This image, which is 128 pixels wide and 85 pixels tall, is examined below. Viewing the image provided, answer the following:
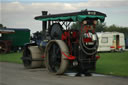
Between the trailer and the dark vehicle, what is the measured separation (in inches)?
377

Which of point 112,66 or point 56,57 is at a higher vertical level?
point 56,57

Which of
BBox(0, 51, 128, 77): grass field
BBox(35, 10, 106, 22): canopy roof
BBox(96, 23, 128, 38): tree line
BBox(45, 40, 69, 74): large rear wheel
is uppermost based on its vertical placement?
BBox(96, 23, 128, 38): tree line

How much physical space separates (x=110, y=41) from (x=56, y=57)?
21262mm

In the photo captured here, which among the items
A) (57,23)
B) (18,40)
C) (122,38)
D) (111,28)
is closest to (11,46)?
(18,40)

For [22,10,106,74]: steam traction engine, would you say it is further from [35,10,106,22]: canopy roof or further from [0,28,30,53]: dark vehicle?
[0,28,30,53]: dark vehicle

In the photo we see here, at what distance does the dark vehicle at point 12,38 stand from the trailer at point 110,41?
9565mm

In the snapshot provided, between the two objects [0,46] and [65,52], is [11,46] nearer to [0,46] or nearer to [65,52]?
[0,46]

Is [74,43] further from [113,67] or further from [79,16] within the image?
[113,67]

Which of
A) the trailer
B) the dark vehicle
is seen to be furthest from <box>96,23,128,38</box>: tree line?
the dark vehicle

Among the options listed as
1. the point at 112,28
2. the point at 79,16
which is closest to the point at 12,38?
the point at 79,16

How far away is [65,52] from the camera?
12344 mm

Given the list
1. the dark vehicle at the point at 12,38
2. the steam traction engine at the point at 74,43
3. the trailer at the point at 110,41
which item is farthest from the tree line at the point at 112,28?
the steam traction engine at the point at 74,43

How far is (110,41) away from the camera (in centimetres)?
3356

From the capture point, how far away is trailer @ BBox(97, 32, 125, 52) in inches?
1292
